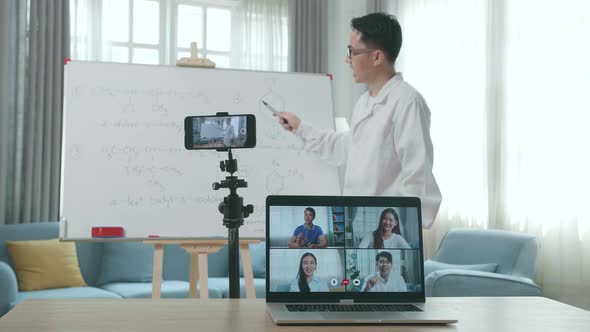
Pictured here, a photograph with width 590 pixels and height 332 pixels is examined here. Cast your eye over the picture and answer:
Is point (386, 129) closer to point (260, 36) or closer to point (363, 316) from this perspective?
point (363, 316)

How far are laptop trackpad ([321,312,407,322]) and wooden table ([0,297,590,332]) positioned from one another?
2 cm

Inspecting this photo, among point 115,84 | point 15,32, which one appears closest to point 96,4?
point 15,32

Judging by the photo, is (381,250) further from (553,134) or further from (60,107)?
(60,107)

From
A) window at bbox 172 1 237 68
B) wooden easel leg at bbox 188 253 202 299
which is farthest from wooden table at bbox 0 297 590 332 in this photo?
window at bbox 172 1 237 68

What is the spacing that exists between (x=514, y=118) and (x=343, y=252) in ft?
9.27

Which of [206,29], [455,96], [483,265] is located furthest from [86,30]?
[483,265]

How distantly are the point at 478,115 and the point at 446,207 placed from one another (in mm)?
673

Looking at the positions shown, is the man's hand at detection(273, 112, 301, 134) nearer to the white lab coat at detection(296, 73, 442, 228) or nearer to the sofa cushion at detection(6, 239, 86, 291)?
the white lab coat at detection(296, 73, 442, 228)

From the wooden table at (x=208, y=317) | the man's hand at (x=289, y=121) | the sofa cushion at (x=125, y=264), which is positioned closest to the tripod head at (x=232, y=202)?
the wooden table at (x=208, y=317)

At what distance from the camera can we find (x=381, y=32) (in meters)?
2.51

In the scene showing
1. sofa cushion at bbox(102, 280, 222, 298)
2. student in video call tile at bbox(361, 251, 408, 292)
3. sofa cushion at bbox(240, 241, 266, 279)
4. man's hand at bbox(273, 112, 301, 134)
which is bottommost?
sofa cushion at bbox(102, 280, 222, 298)

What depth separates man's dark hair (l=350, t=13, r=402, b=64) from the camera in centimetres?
251

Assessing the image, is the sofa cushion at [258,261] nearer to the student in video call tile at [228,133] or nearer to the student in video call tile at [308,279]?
the student in video call tile at [228,133]

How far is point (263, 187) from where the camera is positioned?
9.49 feet
